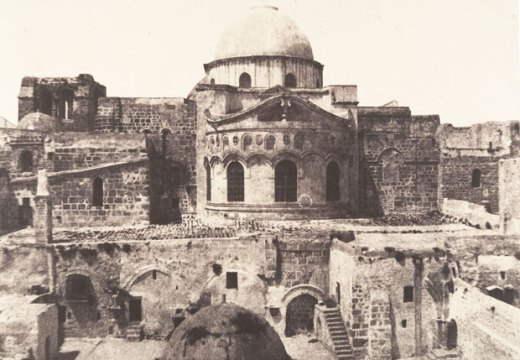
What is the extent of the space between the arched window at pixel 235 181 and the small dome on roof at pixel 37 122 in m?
11.3

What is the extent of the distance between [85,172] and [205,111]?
6861 millimetres

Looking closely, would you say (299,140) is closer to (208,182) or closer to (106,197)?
(208,182)

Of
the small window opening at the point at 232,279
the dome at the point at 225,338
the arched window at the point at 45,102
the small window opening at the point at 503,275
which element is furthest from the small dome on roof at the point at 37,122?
the small window opening at the point at 503,275

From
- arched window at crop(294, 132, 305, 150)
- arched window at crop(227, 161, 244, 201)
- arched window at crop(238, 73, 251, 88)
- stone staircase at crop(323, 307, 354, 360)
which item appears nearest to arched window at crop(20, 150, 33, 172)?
arched window at crop(227, 161, 244, 201)

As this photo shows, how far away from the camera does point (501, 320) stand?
16.1 metres

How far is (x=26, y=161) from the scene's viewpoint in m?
27.5

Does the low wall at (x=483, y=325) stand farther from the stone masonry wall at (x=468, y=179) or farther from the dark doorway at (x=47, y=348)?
the dark doorway at (x=47, y=348)

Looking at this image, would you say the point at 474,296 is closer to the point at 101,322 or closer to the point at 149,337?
the point at 149,337

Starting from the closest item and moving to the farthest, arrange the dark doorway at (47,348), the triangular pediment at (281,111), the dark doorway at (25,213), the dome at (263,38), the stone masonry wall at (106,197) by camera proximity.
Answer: the dark doorway at (47,348)
the stone masonry wall at (106,197)
the triangular pediment at (281,111)
the dark doorway at (25,213)
the dome at (263,38)

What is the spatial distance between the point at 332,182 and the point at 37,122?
1683 centimetres

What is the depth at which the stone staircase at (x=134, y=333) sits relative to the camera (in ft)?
66.9

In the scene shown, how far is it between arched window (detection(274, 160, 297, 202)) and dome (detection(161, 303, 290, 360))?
1172cm

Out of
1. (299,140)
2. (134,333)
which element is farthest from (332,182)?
(134,333)

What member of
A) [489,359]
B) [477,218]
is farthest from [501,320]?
[477,218]
